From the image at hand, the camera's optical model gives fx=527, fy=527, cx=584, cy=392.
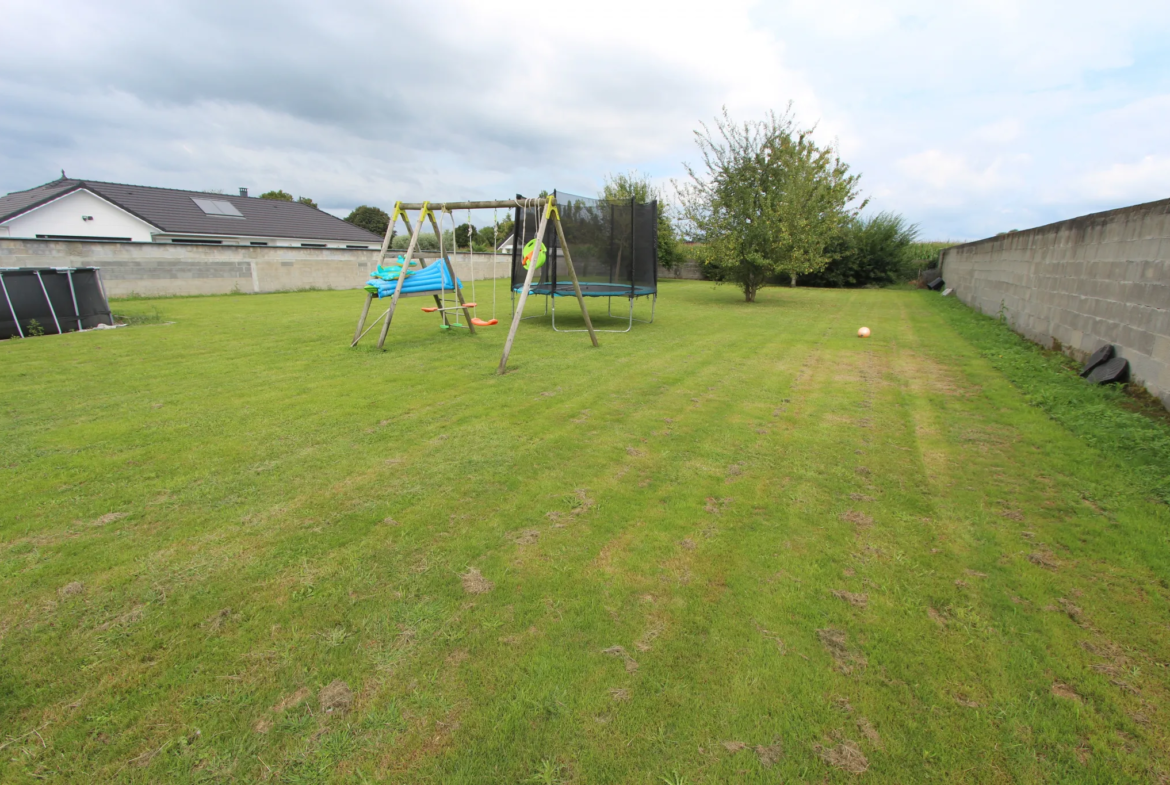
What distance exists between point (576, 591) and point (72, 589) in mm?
1984

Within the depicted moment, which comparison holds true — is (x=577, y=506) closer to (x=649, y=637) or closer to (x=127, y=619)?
(x=649, y=637)

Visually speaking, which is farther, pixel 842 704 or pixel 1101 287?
pixel 1101 287

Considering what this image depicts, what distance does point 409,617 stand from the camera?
197cm

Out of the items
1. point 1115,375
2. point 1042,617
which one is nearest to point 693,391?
point 1042,617

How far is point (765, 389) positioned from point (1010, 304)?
801 centimetres

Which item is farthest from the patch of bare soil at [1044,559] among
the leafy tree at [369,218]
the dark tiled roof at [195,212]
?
the leafy tree at [369,218]

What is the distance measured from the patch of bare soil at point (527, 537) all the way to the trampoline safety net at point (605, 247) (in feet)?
22.9

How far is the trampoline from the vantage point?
9305 millimetres

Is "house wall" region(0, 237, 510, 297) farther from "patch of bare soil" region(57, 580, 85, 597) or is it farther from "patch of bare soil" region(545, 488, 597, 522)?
"patch of bare soil" region(57, 580, 85, 597)

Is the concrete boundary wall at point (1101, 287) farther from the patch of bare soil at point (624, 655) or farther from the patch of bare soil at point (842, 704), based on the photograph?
the patch of bare soil at point (624, 655)

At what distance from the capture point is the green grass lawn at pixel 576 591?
1.49 metres

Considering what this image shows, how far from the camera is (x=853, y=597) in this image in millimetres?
2135

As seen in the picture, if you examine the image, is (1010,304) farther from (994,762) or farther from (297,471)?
(297,471)

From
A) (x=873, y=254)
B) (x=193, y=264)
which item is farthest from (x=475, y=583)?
(x=873, y=254)
